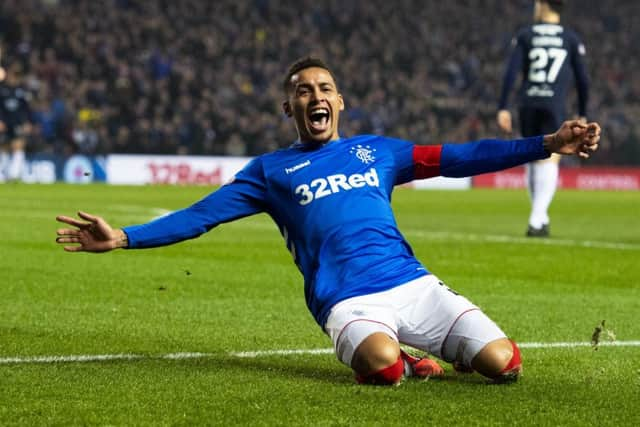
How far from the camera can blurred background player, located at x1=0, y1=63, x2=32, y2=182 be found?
2741 cm

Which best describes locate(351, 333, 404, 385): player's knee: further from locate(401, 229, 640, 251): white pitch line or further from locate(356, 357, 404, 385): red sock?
locate(401, 229, 640, 251): white pitch line

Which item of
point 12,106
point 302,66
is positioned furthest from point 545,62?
point 12,106

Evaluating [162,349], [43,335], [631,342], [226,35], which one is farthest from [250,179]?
[226,35]

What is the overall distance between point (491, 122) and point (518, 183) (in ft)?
7.42

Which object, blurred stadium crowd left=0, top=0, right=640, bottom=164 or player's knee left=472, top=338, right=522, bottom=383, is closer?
player's knee left=472, top=338, right=522, bottom=383

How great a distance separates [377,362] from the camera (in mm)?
4613

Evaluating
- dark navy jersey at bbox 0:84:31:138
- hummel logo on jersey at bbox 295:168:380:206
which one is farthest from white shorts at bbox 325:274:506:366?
dark navy jersey at bbox 0:84:31:138

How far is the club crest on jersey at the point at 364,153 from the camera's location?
5.29 metres

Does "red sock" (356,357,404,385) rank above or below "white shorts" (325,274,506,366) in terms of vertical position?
below

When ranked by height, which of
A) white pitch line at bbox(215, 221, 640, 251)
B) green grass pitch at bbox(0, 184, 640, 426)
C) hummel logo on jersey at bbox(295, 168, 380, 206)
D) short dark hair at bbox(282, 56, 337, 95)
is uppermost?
short dark hair at bbox(282, 56, 337, 95)

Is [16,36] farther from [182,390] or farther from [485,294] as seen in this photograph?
[182,390]

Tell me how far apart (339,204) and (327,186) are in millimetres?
99

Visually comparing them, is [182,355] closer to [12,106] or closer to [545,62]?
[545,62]

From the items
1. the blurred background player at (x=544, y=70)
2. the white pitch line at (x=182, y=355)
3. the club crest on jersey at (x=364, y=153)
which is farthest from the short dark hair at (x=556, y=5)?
the club crest on jersey at (x=364, y=153)
